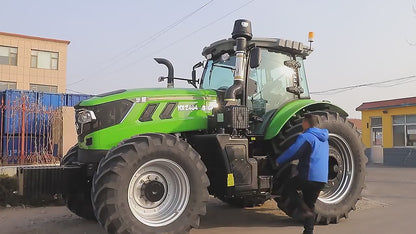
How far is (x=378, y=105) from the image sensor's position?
2288 centimetres

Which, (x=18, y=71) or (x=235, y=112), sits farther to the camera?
(x=18, y=71)

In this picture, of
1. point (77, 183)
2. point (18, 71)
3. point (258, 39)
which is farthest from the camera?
point (18, 71)

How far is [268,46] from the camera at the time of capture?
648 cm

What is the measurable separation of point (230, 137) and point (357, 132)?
2411mm

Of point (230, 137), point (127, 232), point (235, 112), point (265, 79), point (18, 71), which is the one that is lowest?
point (127, 232)

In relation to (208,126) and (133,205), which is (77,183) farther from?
(208,126)

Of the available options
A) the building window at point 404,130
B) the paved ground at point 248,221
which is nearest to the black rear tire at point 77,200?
the paved ground at point 248,221

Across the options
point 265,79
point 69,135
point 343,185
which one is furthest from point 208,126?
point 69,135

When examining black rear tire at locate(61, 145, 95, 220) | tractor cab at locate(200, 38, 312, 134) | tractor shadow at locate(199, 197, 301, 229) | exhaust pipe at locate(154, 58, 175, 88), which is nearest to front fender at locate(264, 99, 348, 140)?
tractor cab at locate(200, 38, 312, 134)

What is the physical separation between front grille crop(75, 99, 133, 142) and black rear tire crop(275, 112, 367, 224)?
7.72 feet

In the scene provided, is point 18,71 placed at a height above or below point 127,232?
above

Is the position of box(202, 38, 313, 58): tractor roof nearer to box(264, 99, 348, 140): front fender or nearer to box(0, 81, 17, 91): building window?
box(264, 99, 348, 140): front fender

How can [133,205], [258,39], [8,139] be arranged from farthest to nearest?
[8,139], [258,39], [133,205]

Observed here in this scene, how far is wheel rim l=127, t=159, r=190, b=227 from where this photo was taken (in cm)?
488
